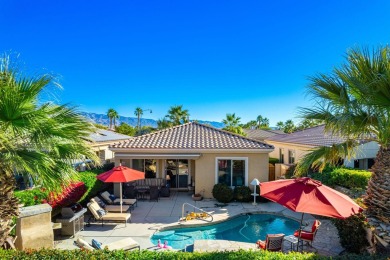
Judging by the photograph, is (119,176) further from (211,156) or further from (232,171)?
(232,171)

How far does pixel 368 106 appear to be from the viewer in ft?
25.7

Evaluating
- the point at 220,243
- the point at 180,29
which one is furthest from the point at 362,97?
the point at 180,29

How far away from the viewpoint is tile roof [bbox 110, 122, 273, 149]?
21.8 m

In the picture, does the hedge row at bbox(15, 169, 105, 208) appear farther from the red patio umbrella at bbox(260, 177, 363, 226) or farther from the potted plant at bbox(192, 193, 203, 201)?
the potted plant at bbox(192, 193, 203, 201)

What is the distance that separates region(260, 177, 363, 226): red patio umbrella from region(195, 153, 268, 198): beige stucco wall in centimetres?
1211

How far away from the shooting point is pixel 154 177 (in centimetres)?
2445

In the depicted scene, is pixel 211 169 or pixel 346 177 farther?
pixel 211 169

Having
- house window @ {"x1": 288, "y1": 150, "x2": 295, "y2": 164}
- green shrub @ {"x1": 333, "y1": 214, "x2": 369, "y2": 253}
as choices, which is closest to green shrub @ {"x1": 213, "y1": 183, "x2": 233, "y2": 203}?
green shrub @ {"x1": 333, "y1": 214, "x2": 369, "y2": 253}

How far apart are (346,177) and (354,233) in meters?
7.42

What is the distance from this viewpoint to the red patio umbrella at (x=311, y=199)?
328 inches

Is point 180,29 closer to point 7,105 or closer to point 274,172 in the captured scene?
point 274,172

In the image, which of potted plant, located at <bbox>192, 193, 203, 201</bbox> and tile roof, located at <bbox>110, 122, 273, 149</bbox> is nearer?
potted plant, located at <bbox>192, 193, 203, 201</bbox>

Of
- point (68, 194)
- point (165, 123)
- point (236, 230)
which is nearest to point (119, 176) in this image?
point (68, 194)

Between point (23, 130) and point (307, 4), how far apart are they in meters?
19.1
